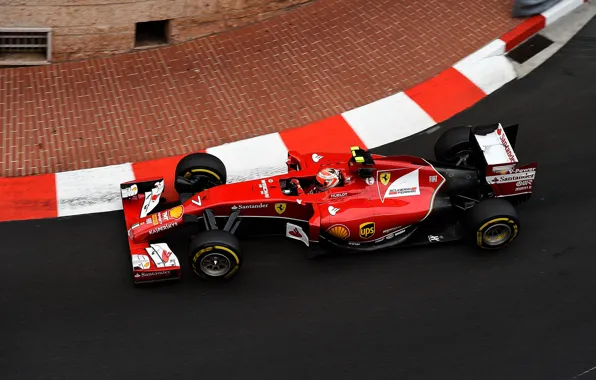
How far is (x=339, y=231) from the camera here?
24.2 ft

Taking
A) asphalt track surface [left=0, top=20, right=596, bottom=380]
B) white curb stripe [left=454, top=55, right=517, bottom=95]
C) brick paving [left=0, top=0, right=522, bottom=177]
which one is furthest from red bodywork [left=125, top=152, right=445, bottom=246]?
white curb stripe [left=454, top=55, right=517, bottom=95]

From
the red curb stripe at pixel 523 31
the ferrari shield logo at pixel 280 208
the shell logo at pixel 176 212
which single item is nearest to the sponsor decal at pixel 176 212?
the shell logo at pixel 176 212

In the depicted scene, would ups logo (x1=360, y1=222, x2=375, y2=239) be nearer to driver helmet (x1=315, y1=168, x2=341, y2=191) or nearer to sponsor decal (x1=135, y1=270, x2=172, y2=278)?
driver helmet (x1=315, y1=168, x2=341, y2=191)

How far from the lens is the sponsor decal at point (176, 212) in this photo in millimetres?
7422

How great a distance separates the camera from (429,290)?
7340 mm

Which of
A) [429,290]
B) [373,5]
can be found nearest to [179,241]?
[429,290]

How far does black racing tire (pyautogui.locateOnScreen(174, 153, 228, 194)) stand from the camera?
7.86 metres

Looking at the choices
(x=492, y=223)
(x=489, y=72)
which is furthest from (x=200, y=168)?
(x=489, y=72)

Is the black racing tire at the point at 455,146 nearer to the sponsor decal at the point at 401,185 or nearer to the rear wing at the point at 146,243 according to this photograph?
the sponsor decal at the point at 401,185

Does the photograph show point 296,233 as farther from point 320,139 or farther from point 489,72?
point 489,72

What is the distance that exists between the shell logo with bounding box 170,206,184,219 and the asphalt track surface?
1.97 ft

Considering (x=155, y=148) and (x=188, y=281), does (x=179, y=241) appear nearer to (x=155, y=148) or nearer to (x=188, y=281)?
(x=188, y=281)

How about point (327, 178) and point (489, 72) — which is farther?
point (489, 72)

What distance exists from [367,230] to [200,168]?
1723mm
